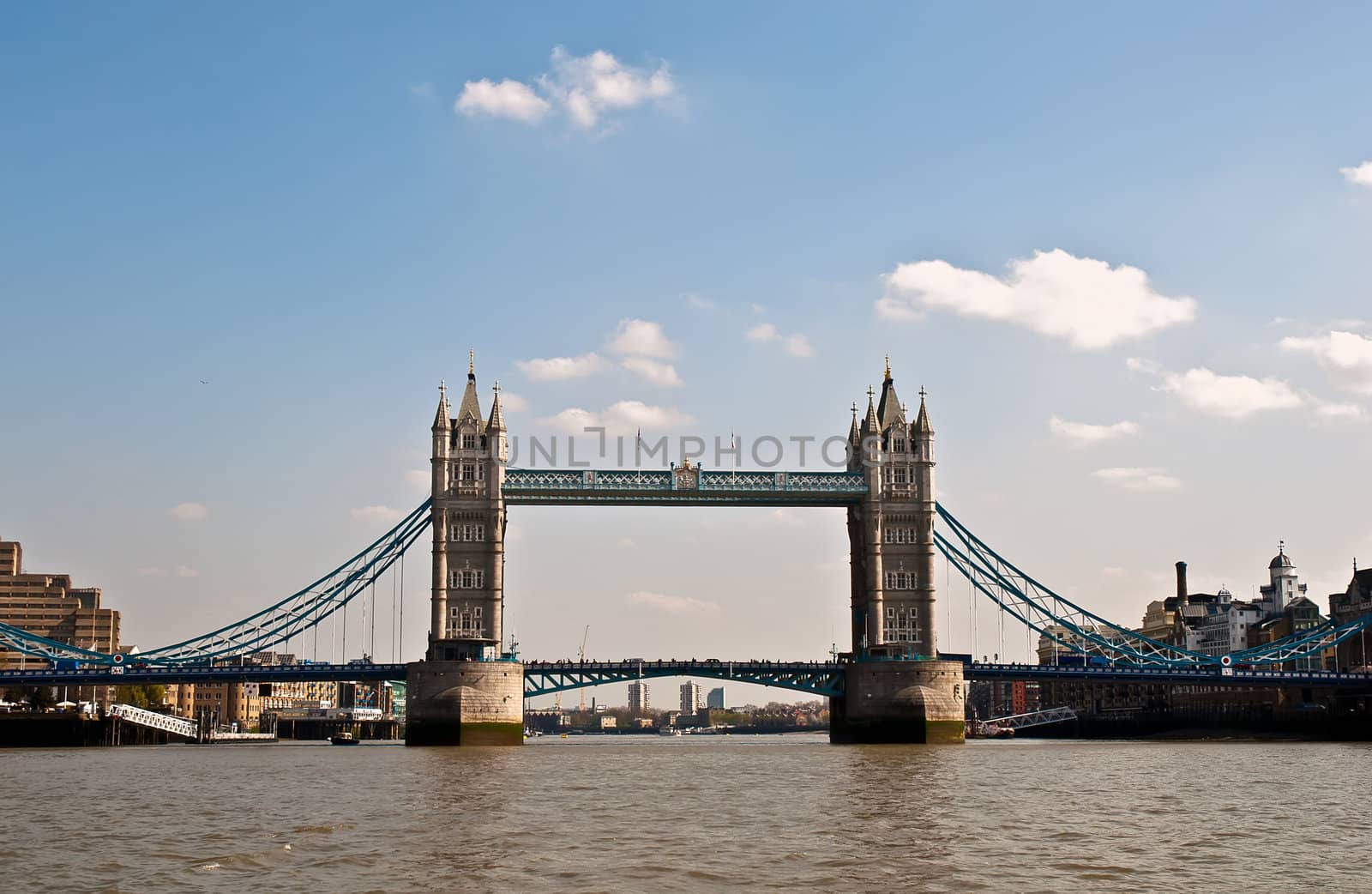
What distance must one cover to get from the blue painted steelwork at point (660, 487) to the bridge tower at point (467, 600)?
8.16ft

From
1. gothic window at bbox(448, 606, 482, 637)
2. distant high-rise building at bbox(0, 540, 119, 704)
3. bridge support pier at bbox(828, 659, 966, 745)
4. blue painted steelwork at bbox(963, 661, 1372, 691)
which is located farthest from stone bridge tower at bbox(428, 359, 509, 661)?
distant high-rise building at bbox(0, 540, 119, 704)

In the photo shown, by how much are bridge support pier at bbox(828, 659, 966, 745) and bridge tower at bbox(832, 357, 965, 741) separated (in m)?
0.06

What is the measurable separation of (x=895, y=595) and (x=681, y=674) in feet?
54.3

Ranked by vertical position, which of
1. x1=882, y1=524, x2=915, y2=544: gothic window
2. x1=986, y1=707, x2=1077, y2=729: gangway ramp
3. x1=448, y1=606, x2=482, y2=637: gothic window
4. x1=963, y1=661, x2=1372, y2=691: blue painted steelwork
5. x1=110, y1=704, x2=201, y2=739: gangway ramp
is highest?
x1=882, y1=524, x2=915, y2=544: gothic window

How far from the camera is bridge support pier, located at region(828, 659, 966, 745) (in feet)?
325

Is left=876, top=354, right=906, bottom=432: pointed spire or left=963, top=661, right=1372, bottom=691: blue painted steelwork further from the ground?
left=876, top=354, right=906, bottom=432: pointed spire

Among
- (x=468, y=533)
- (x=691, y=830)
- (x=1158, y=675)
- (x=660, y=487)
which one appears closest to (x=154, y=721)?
(x=468, y=533)

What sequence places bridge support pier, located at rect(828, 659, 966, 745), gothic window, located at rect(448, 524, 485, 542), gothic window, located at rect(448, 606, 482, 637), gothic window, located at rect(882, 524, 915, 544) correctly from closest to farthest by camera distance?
bridge support pier, located at rect(828, 659, 966, 745) < gothic window, located at rect(448, 606, 482, 637) < gothic window, located at rect(448, 524, 485, 542) < gothic window, located at rect(882, 524, 915, 544)

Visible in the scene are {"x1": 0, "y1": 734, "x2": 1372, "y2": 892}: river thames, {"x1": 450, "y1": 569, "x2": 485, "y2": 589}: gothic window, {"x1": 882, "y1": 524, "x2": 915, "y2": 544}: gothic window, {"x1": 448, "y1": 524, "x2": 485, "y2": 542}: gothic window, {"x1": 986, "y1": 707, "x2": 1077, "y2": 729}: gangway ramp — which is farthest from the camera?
{"x1": 986, "y1": 707, "x2": 1077, "y2": 729}: gangway ramp

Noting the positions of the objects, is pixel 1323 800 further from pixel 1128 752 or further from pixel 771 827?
pixel 1128 752

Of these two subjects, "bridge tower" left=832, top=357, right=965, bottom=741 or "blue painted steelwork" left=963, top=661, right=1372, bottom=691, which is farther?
"blue painted steelwork" left=963, top=661, right=1372, bottom=691

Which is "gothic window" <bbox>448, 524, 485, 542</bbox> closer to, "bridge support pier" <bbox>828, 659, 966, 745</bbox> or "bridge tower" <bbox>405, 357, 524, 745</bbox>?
"bridge tower" <bbox>405, 357, 524, 745</bbox>

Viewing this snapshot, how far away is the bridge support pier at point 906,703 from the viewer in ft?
325

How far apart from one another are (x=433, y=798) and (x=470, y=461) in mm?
57434
